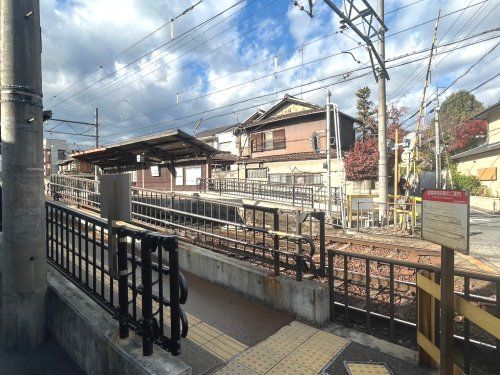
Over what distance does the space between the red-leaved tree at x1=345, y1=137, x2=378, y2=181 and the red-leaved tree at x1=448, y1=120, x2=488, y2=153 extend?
58.8ft

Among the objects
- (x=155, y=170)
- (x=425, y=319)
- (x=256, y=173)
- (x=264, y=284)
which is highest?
(x=155, y=170)

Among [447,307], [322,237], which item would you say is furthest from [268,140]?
[447,307]

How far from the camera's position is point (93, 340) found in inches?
124

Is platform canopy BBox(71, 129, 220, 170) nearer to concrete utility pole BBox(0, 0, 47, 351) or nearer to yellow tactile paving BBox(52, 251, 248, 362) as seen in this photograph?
concrete utility pole BBox(0, 0, 47, 351)

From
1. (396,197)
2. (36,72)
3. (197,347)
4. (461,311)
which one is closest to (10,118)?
(36,72)

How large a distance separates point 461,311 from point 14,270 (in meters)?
4.56

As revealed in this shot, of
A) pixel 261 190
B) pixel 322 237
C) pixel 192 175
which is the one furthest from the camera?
pixel 192 175

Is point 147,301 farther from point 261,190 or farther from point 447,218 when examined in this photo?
point 261,190

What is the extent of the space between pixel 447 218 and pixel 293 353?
211 centimetres

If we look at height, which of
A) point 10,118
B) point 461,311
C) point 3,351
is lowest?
point 3,351

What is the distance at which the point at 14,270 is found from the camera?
3648mm

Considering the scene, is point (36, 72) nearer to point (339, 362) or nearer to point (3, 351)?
point (3, 351)

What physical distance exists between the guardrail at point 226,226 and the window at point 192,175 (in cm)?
591

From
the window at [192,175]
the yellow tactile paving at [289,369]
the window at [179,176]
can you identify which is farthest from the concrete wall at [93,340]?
the window at [179,176]
